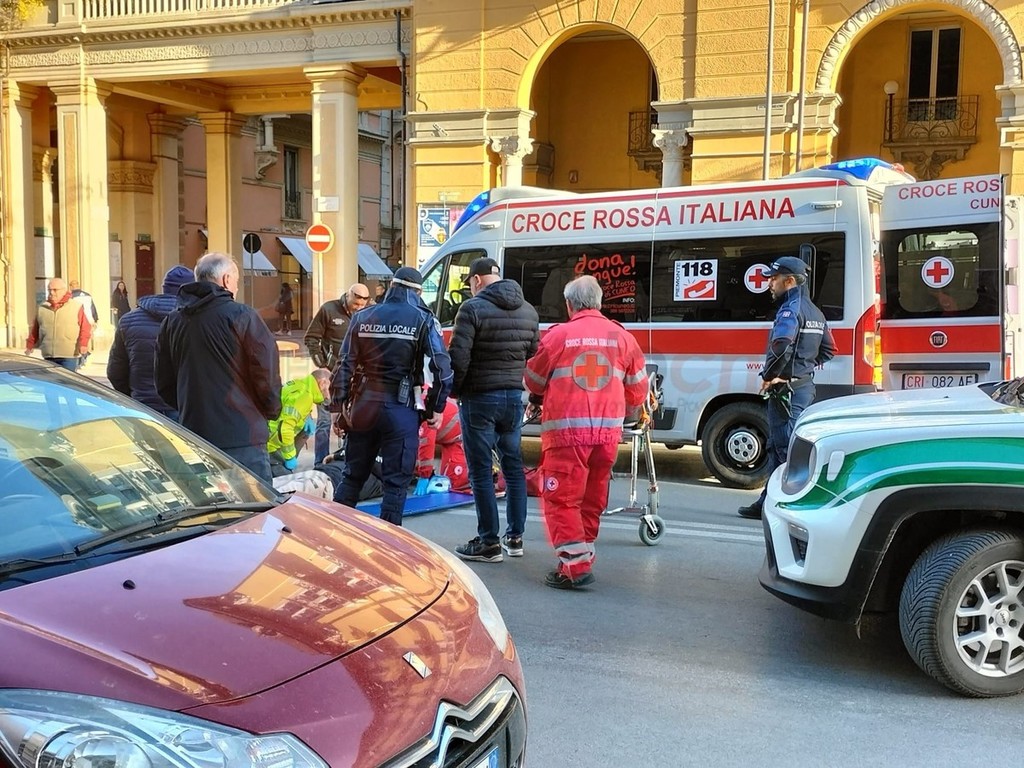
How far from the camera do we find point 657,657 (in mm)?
4484

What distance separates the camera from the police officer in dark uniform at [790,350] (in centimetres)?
727

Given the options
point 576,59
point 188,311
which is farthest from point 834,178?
point 576,59

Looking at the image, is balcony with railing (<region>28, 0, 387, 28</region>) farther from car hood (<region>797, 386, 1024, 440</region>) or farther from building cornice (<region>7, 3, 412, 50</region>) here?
car hood (<region>797, 386, 1024, 440</region>)

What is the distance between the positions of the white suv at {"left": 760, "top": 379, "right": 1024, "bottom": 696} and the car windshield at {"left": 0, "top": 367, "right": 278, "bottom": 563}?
2.42 meters

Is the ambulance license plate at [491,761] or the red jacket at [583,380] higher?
the red jacket at [583,380]

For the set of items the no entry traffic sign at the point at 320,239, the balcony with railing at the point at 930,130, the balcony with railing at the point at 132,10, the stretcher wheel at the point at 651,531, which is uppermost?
the balcony with railing at the point at 132,10

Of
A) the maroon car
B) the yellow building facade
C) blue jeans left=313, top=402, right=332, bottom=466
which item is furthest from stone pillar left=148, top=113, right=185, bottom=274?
the maroon car

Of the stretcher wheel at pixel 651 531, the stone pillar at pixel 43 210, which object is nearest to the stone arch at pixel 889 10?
the stretcher wheel at pixel 651 531

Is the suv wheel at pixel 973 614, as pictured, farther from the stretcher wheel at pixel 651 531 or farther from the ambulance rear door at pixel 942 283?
the ambulance rear door at pixel 942 283

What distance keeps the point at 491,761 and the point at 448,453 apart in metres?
6.35

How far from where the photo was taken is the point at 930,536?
13.5ft

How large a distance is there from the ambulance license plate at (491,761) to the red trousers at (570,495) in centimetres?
303

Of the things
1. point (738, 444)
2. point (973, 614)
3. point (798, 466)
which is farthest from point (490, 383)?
point (738, 444)

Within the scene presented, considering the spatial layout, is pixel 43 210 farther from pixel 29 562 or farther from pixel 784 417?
pixel 29 562
